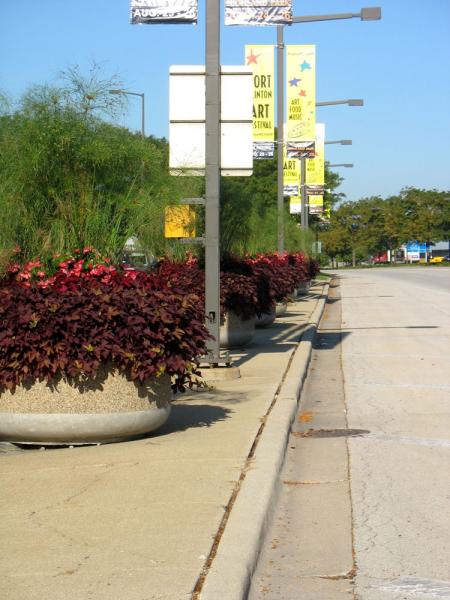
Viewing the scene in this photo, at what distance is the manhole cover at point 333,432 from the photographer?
952 centimetres

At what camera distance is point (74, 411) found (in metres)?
7.98

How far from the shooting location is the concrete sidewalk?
15.6 ft

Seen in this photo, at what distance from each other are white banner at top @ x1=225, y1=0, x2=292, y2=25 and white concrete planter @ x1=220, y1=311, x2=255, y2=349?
4.33 m

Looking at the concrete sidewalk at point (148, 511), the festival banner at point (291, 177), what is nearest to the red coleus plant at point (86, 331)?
the concrete sidewalk at point (148, 511)

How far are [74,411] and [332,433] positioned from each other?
8.86 feet

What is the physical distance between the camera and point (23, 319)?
780 cm

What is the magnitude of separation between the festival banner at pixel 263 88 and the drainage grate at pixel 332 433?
20.8 metres

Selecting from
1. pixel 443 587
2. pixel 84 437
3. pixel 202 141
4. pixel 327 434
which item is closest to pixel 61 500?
pixel 84 437

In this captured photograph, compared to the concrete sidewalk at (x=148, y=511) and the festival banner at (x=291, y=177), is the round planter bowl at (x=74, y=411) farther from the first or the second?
the festival banner at (x=291, y=177)

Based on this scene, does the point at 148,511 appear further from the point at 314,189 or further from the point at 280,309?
the point at 314,189

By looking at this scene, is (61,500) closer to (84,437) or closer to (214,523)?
(214,523)

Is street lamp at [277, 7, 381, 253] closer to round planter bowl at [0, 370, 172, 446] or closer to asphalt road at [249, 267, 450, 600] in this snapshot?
asphalt road at [249, 267, 450, 600]

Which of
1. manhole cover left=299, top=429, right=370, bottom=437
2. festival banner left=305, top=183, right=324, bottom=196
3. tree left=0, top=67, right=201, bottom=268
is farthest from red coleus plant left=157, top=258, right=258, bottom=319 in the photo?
festival banner left=305, top=183, right=324, bottom=196

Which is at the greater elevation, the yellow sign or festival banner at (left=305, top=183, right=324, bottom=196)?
festival banner at (left=305, top=183, right=324, bottom=196)
